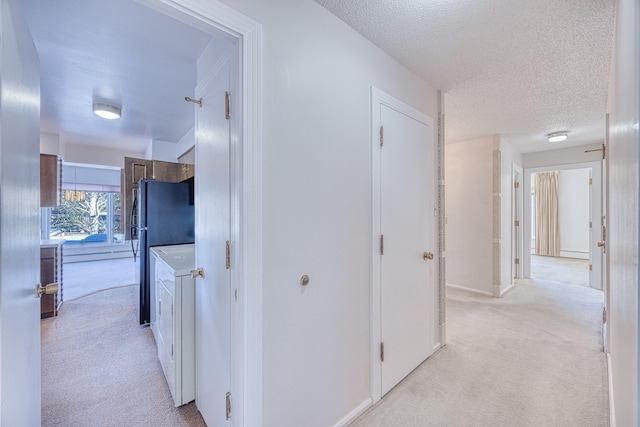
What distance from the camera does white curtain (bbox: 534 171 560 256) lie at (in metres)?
7.30

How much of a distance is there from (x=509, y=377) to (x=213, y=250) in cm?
234

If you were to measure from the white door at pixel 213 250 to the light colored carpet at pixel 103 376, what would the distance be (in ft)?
1.21

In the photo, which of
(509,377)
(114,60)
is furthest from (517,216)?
(114,60)

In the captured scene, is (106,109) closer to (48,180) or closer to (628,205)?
(48,180)

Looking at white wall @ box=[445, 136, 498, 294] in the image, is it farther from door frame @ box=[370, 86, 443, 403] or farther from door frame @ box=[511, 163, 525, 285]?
door frame @ box=[370, 86, 443, 403]

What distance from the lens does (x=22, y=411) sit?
0.94m

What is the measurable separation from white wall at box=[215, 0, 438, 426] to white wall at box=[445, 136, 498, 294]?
313 cm

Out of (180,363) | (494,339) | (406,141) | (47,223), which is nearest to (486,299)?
(494,339)

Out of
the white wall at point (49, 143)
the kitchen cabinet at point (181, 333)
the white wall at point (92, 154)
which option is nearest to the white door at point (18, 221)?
the kitchen cabinet at point (181, 333)

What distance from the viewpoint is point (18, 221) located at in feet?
2.92

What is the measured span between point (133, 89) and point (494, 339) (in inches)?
168

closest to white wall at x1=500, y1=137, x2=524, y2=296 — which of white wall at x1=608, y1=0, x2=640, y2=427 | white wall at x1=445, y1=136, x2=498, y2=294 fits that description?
white wall at x1=445, y1=136, x2=498, y2=294

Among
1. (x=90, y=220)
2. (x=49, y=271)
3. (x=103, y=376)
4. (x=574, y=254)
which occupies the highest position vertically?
(x=90, y=220)

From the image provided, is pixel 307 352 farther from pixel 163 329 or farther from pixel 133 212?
pixel 133 212
